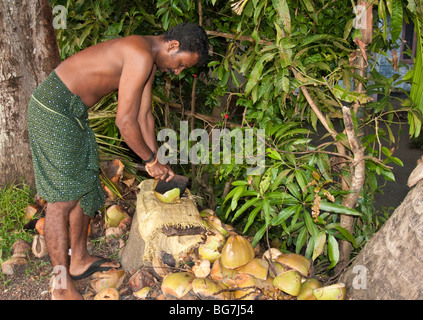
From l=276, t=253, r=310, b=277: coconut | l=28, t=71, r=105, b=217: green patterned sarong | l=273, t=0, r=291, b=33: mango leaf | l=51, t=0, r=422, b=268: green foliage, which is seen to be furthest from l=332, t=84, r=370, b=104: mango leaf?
l=28, t=71, r=105, b=217: green patterned sarong

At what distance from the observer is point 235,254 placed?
6.96 feet

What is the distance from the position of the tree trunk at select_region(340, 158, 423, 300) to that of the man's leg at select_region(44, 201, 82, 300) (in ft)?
4.70

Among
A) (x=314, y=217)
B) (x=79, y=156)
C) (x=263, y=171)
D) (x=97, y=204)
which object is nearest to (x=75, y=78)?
(x=79, y=156)

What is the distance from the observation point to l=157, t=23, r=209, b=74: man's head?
2.17 metres

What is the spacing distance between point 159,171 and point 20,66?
1579 millimetres

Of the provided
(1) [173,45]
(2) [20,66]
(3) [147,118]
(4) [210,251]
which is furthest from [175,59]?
(2) [20,66]

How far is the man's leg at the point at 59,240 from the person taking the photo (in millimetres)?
2226

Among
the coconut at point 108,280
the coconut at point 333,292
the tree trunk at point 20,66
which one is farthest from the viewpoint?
the tree trunk at point 20,66

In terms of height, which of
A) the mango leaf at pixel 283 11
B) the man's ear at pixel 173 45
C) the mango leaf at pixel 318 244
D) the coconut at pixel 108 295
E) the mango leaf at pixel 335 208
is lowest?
the coconut at pixel 108 295

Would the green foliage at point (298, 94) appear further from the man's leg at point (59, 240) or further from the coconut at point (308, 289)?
the man's leg at point (59, 240)

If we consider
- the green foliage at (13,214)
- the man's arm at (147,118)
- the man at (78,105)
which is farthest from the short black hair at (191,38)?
the green foliage at (13,214)

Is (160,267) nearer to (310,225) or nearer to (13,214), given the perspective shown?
(310,225)

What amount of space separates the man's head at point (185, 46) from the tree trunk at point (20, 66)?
4.64 feet

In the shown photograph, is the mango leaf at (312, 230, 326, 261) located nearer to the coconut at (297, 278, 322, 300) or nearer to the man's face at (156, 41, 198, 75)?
the coconut at (297, 278, 322, 300)
